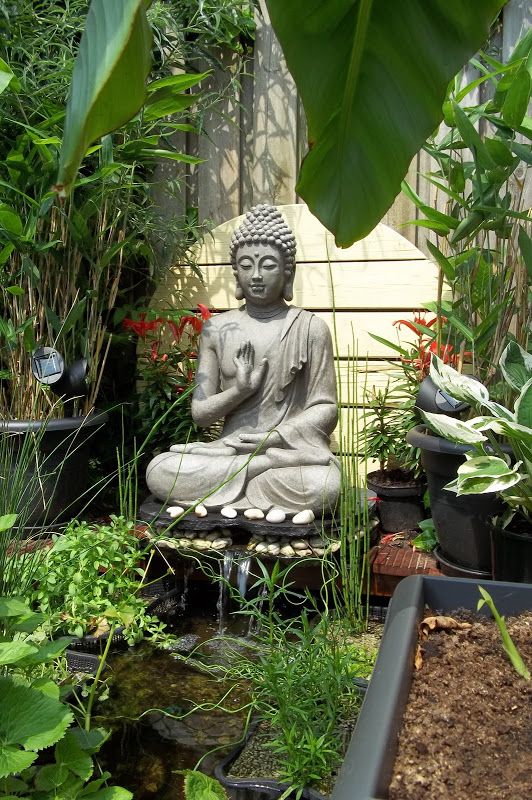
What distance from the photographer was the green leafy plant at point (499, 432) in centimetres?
158

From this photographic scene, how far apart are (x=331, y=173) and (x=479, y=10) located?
0.73 ft

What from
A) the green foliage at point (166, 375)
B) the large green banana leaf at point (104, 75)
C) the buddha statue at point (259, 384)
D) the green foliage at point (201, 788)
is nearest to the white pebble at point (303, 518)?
the buddha statue at point (259, 384)

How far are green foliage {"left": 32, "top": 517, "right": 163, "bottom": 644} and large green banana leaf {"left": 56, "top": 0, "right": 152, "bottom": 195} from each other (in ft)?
4.79

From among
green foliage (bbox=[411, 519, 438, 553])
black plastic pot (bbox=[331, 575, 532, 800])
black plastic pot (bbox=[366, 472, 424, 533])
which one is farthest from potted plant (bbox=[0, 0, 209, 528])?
black plastic pot (bbox=[331, 575, 532, 800])

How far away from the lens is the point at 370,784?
54cm

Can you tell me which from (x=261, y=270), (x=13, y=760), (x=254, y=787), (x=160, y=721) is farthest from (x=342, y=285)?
(x=13, y=760)

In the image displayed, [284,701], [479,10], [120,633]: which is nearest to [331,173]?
[479,10]

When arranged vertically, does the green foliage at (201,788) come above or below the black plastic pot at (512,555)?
below

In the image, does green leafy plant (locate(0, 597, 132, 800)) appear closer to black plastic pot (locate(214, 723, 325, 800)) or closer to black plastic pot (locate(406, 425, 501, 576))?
black plastic pot (locate(214, 723, 325, 800))

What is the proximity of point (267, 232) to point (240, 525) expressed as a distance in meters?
1.12

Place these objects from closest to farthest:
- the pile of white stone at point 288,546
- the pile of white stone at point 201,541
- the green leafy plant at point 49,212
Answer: the pile of white stone at point 288,546 < the pile of white stone at point 201,541 < the green leafy plant at point 49,212

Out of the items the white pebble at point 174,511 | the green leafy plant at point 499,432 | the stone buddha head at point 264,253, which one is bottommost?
the white pebble at point 174,511

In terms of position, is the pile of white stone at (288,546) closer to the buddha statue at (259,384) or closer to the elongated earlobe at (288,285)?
the buddha statue at (259,384)

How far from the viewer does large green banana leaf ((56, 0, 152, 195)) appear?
0.37 metres
